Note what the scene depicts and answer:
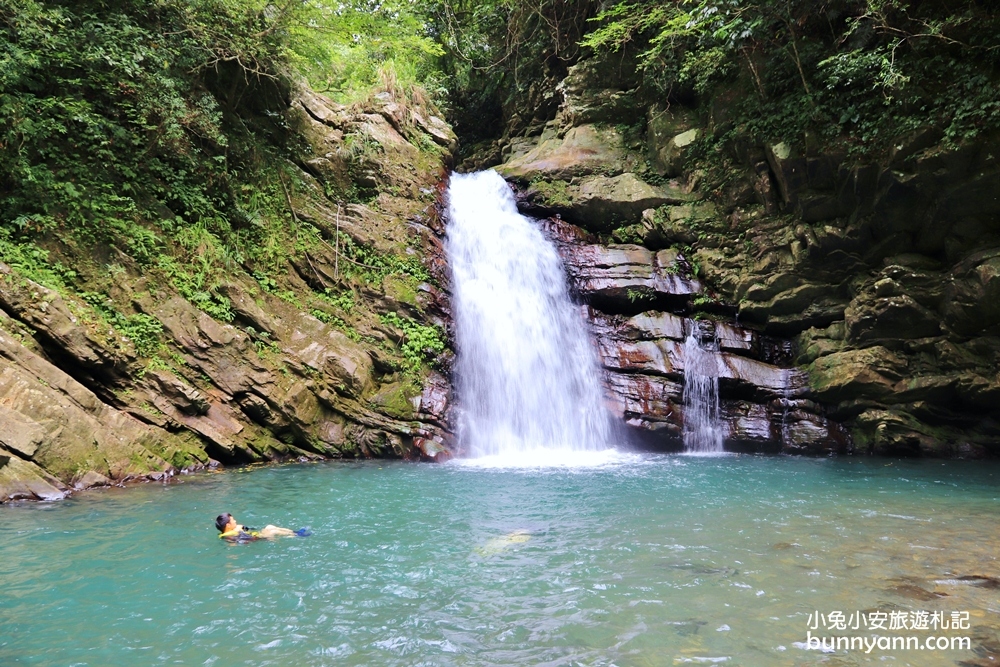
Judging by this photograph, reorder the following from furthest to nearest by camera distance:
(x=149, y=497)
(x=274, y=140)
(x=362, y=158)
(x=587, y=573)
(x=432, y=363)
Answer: (x=362, y=158), (x=274, y=140), (x=432, y=363), (x=149, y=497), (x=587, y=573)

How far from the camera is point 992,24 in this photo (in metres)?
9.29

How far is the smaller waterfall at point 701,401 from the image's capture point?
1185cm

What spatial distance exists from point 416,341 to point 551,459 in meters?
3.59

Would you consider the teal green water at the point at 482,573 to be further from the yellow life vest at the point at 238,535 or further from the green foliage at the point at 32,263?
the green foliage at the point at 32,263

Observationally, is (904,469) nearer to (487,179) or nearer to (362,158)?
(487,179)

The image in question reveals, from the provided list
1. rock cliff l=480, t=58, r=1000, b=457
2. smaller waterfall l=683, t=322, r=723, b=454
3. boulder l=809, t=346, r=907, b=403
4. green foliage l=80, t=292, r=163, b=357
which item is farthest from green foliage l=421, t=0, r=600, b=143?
green foliage l=80, t=292, r=163, b=357

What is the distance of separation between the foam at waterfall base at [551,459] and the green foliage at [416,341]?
2.23 metres

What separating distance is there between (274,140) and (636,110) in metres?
9.67

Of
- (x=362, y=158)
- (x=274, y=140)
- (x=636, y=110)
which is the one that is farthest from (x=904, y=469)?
(x=274, y=140)

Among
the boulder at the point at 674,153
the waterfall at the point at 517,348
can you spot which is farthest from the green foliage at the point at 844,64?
the waterfall at the point at 517,348

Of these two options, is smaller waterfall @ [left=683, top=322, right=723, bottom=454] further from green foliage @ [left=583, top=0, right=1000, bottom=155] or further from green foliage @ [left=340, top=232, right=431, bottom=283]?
green foliage @ [left=340, top=232, right=431, bottom=283]

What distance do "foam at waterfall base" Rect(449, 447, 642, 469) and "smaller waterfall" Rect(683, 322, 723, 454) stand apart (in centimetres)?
151

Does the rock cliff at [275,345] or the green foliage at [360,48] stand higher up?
the green foliage at [360,48]

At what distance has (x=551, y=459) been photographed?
1045 cm
